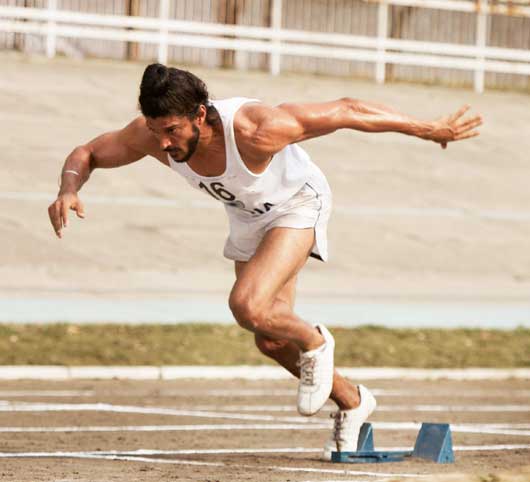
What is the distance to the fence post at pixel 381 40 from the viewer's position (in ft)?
84.3

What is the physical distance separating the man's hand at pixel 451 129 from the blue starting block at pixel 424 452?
1.70 metres

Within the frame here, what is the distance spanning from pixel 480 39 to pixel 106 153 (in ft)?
63.1

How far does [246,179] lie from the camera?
788cm

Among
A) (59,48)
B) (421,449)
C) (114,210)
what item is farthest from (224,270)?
(421,449)

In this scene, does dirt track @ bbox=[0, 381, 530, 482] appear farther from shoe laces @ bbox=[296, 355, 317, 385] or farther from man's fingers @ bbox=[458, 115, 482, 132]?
man's fingers @ bbox=[458, 115, 482, 132]

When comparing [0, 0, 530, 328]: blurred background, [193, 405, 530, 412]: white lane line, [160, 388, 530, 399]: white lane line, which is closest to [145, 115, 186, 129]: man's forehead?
[193, 405, 530, 412]: white lane line

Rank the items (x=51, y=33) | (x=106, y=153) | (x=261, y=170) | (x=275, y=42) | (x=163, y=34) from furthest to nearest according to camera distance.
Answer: (x=275, y=42)
(x=163, y=34)
(x=51, y=33)
(x=106, y=153)
(x=261, y=170)

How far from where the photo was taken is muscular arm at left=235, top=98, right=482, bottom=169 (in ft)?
25.5

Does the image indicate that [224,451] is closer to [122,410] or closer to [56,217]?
[56,217]

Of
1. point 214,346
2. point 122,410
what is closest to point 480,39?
point 214,346

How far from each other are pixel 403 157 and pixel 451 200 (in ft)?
4.21

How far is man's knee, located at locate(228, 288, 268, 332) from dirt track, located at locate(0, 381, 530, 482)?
81 centimetres

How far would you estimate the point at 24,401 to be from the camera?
39.0 feet

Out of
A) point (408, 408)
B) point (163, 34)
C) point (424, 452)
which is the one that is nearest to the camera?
point (424, 452)
